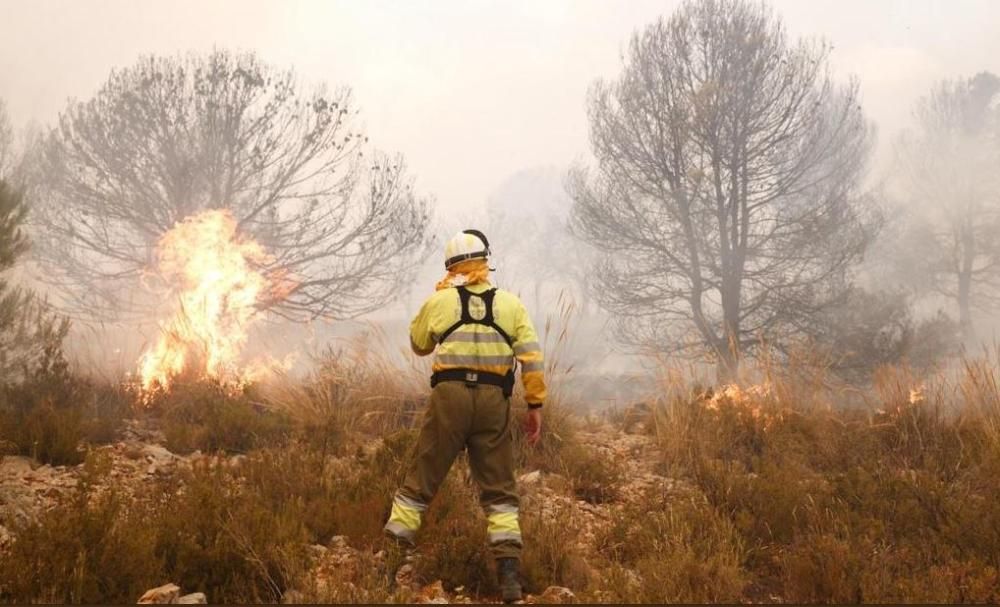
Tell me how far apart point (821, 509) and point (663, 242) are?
27.1ft

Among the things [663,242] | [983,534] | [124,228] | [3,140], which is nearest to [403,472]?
[983,534]

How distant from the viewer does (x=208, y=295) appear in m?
9.02

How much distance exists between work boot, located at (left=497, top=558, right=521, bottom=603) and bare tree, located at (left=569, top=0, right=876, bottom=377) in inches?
352

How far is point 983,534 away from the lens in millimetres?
3662

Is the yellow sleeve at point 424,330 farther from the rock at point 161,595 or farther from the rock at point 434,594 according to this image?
the rock at point 161,595

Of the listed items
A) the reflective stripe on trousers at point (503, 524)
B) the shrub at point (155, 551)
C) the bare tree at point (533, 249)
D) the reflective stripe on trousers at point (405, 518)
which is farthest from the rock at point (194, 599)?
the bare tree at point (533, 249)

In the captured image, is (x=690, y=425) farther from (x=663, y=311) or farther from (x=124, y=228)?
(x=124, y=228)

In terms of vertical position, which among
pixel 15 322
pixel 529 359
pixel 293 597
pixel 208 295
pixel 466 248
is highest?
pixel 208 295

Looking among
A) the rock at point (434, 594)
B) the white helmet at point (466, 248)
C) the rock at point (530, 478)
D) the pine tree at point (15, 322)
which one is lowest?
the rock at point (434, 594)

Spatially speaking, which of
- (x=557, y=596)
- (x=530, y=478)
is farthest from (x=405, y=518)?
(x=530, y=478)

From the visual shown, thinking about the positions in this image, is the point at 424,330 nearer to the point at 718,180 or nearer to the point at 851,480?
the point at 851,480

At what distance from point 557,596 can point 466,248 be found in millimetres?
1955

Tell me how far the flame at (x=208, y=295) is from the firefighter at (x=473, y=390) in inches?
181

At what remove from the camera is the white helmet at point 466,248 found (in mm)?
3750
